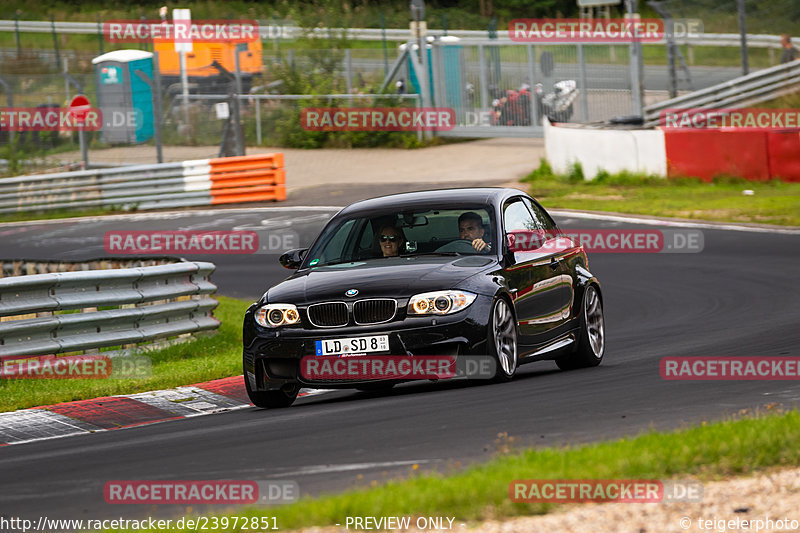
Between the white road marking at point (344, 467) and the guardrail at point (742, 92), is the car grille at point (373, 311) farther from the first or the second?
the guardrail at point (742, 92)

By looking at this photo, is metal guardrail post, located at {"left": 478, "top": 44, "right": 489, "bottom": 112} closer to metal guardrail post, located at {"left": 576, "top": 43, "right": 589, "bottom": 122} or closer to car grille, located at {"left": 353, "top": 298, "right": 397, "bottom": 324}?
metal guardrail post, located at {"left": 576, "top": 43, "right": 589, "bottom": 122}

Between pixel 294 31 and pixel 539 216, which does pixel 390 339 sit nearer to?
pixel 539 216

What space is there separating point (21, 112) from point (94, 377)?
24.7 m

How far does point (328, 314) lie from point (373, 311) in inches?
12.6

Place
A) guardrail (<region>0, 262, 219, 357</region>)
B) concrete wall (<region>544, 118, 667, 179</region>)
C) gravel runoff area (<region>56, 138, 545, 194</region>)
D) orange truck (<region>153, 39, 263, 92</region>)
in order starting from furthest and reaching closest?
orange truck (<region>153, 39, 263, 92</region>) → gravel runoff area (<region>56, 138, 545, 194</region>) → concrete wall (<region>544, 118, 667, 179</region>) → guardrail (<region>0, 262, 219, 357</region>)

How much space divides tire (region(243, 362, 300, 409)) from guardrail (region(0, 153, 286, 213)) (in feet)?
68.3

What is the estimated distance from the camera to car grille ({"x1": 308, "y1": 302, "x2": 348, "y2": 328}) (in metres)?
9.71

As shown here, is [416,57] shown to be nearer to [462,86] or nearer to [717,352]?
[462,86]

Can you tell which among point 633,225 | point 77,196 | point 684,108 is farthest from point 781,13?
point 77,196

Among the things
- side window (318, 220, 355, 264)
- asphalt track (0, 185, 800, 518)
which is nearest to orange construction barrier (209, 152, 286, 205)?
asphalt track (0, 185, 800, 518)

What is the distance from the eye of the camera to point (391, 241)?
35.3ft

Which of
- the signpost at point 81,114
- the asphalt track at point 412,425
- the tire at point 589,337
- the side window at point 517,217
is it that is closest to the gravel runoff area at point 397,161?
the signpost at point 81,114

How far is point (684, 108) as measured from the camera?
3388 cm

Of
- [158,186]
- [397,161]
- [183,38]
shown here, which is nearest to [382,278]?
[158,186]
